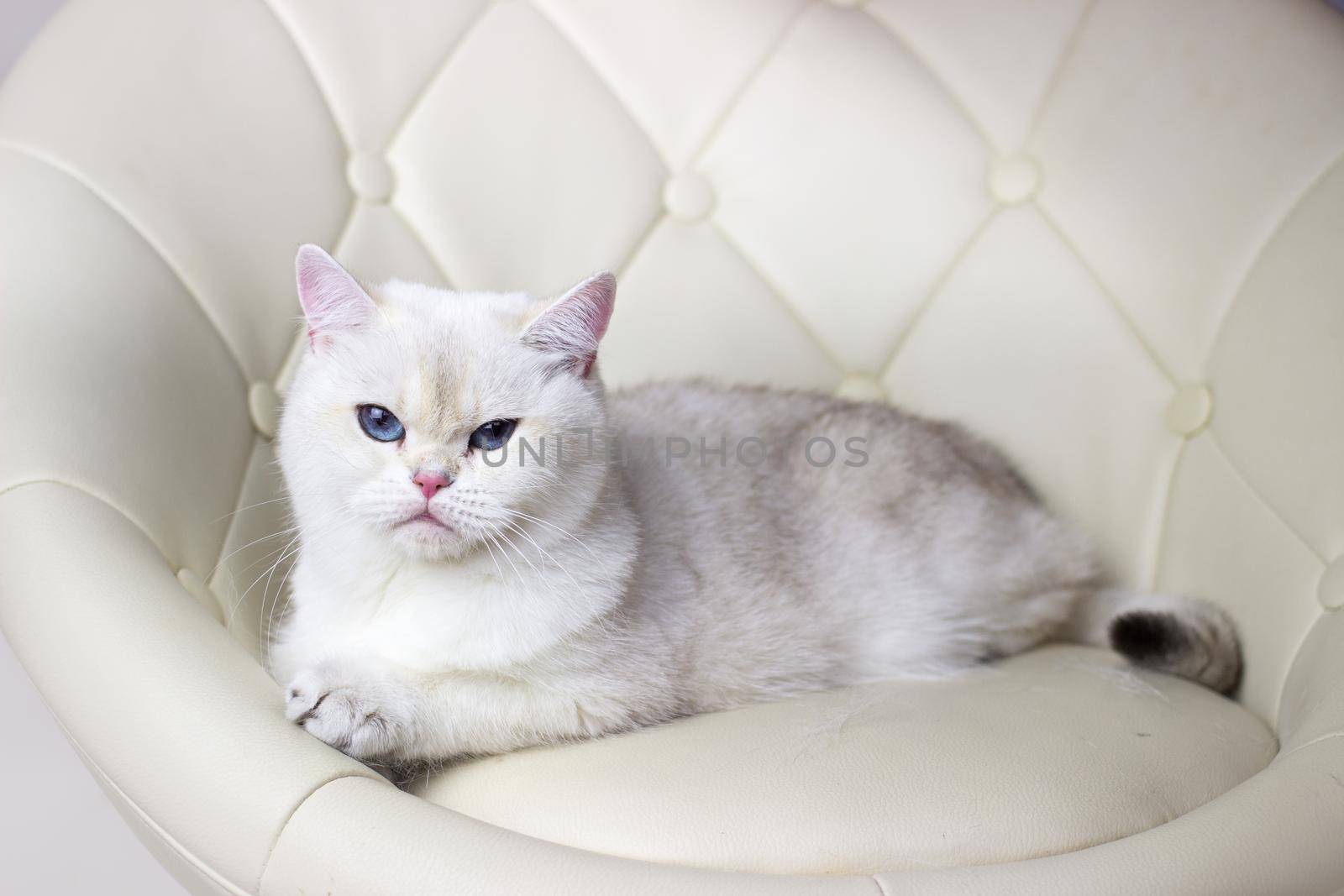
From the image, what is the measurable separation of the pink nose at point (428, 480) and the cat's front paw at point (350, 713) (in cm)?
24

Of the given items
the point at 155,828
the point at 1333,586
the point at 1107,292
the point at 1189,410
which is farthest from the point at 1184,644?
the point at 155,828

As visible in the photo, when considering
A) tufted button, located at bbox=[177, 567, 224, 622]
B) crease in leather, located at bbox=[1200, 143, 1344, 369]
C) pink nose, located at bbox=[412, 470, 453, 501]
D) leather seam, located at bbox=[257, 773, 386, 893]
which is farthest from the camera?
crease in leather, located at bbox=[1200, 143, 1344, 369]

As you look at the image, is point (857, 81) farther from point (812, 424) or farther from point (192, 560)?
point (192, 560)

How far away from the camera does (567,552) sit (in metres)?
1.37

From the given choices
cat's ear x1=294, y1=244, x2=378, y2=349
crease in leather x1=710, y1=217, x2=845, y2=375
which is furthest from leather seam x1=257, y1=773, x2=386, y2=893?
crease in leather x1=710, y1=217, x2=845, y2=375

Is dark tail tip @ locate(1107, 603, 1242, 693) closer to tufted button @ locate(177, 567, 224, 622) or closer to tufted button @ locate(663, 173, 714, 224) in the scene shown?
tufted button @ locate(663, 173, 714, 224)

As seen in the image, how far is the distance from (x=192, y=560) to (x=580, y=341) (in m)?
0.60

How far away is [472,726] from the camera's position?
1.31 meters

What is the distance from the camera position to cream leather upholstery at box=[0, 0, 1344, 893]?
3.75 ft

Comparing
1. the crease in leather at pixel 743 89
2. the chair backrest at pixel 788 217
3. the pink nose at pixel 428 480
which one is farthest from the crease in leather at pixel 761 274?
the pink nose at pixel 428 480

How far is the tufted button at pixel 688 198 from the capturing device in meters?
2.08

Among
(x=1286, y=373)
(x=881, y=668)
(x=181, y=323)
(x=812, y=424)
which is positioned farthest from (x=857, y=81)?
(x=181, y=323)

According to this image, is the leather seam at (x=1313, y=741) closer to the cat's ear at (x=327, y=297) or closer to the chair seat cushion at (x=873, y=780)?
the chair seat cushion at (x=873, y=780)

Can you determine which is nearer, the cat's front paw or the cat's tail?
the cat's front paw
